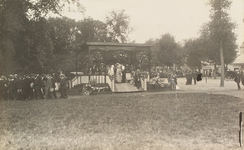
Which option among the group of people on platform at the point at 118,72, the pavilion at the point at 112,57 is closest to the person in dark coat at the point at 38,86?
the pavilion at the point at 112,57

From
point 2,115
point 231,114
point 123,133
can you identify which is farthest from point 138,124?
point 2,115

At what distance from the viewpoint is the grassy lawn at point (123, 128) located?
6.52 metres

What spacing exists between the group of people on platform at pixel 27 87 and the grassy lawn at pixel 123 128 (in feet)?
12.0

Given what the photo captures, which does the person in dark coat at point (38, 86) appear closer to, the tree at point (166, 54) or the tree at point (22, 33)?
the tree at point (22, 33)

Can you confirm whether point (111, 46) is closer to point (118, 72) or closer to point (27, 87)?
point (118, 72)

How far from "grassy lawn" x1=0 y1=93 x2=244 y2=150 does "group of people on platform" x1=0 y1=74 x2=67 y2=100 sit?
3.66 metres

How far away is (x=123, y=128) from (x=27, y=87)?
30.3 feet

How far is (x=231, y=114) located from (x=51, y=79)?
1021 centimetres

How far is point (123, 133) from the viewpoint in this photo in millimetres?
7355

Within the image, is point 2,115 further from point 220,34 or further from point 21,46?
point 220,34

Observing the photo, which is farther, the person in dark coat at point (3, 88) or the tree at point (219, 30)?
the tree at point (219, 30)

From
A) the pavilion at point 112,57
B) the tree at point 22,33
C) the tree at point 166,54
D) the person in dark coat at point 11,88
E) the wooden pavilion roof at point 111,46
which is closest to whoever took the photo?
the tree at point 22,33

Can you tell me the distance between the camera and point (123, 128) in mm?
7859

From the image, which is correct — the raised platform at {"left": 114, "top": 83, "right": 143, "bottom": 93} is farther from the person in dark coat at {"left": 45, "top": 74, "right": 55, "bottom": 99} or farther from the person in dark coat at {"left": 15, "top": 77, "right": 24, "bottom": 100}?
the person in dark coat at {"left": 15, "top": 77, "right": 24, "bottom": 100}
